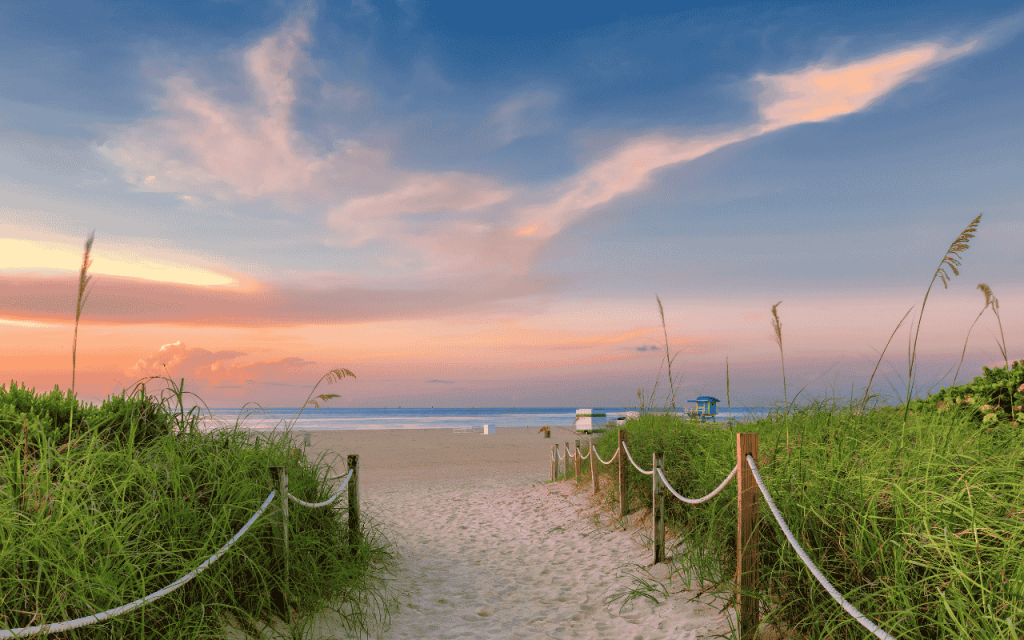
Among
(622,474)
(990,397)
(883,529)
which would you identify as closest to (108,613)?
(883,529)

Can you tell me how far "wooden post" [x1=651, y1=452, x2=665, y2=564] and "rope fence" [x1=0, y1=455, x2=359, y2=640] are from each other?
3.33 metres

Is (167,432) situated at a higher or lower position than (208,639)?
higher

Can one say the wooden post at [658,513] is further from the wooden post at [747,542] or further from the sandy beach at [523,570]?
the wooden post at [747,542]

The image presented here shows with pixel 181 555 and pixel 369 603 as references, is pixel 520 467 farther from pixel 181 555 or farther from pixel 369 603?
pixel 181 555

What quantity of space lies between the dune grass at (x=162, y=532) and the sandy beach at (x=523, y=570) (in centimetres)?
56

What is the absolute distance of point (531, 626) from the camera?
18.2 feet

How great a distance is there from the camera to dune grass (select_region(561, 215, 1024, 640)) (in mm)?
3205

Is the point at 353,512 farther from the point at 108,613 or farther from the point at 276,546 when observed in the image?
the point at 108,613

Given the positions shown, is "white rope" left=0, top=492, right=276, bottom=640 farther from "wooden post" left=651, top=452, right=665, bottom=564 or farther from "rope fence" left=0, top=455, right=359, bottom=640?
"wooden post" left=651, top=452, right=665, bottom=564

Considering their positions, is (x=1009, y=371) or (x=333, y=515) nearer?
(x=333, y=515)

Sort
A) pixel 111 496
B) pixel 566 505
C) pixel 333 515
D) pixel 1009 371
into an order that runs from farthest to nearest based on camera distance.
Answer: pixel 566 505
pixel 1009 371
pixel 333 515
pixel 111 496

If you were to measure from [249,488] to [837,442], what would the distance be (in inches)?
200

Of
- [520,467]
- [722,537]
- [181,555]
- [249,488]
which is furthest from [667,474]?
[520,467]

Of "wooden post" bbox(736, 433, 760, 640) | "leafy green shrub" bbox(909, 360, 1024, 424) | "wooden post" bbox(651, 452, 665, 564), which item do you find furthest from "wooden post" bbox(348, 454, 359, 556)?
"leafy green shrub" bbox(909, 360, 1024, 424)
